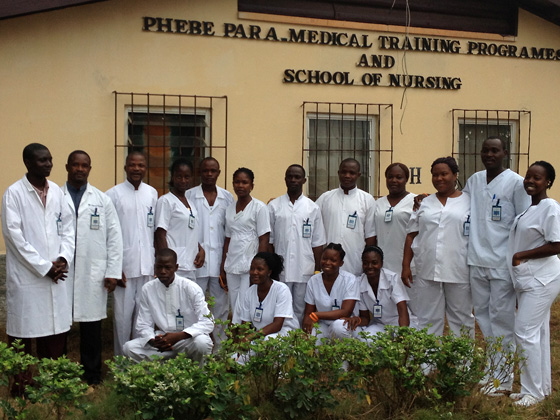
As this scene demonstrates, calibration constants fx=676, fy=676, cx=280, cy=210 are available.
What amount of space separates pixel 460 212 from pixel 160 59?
387 cm

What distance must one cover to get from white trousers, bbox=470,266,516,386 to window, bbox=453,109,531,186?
11.6 feet

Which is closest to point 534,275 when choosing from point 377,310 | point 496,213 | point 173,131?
point 496,213

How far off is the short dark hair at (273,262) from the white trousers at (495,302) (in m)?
1.70

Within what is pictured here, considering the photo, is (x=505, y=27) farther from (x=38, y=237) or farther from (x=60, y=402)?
(x=60, y=402)

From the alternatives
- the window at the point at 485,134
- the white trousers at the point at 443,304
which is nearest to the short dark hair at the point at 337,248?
the white trousers at the point at 443,304

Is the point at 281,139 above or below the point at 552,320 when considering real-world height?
→ above

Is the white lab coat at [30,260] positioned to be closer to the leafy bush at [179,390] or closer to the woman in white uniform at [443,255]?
the leafy bush at [179,390]

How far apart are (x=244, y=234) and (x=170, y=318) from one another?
113 centimetres

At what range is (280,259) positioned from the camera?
6.24 m

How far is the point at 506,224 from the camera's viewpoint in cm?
538

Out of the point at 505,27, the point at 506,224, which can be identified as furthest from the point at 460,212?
the point at 505,27

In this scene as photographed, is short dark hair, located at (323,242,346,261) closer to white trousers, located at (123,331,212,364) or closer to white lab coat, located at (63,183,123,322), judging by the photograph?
white trousers, located at (123,331,212,364)

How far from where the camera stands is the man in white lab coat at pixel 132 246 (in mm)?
6027

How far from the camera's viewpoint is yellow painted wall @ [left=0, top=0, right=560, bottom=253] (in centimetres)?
716
